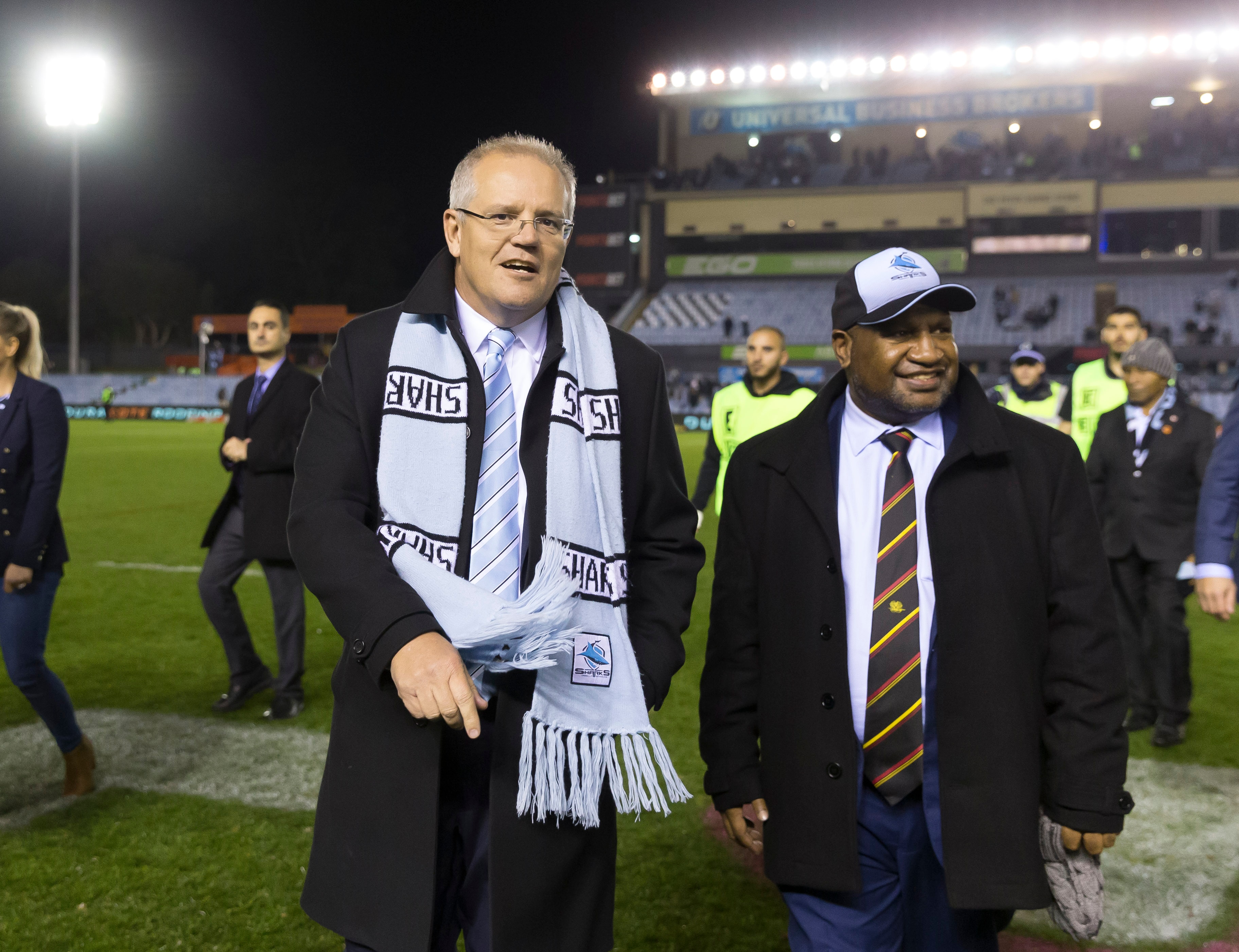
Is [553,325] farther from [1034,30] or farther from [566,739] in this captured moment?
[1034,30]

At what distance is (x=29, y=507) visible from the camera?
4148 millimetres

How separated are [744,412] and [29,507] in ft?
14.2

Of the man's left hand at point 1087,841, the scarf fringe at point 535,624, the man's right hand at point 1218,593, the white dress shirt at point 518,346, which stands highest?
the white dress shirt at point 518,346

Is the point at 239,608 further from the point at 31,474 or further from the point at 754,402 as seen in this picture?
the point at 754,402

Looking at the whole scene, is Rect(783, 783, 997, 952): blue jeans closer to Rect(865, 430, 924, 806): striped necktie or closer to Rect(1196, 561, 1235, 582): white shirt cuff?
Rect(865, 430, 924, 806): striped necktie

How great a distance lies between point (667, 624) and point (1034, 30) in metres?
53.3

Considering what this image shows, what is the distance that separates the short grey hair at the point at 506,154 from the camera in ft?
6.94

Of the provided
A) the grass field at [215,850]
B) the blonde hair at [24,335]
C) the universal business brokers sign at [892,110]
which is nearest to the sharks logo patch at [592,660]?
the grass field at [215,850]

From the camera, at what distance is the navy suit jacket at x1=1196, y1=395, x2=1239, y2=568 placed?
3398 mm

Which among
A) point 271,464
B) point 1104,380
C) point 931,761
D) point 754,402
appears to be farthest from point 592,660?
point 1104,380

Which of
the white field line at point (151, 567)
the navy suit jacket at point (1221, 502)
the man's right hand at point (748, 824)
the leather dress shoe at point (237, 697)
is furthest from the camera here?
the white field line at point (151, 567)

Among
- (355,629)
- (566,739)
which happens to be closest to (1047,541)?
(566,739)

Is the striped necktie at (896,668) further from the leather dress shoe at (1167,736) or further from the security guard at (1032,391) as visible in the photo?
the security guard at (1032,391)

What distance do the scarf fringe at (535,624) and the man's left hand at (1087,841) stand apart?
1072mm
